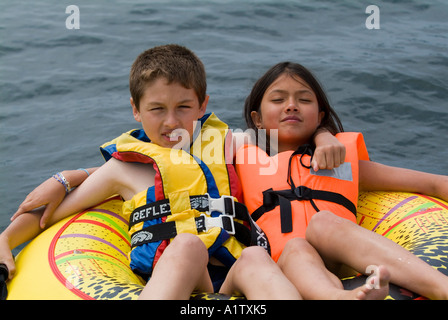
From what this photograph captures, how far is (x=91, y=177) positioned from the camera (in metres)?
2.71

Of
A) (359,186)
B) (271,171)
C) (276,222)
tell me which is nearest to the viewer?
(276,222)

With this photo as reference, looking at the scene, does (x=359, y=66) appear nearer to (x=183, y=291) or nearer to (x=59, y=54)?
(x=59, y=54)

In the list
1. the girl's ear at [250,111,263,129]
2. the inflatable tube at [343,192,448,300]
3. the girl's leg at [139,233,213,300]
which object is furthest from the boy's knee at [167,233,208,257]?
the girl's ear at [250,111,263,129]

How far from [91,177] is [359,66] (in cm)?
396

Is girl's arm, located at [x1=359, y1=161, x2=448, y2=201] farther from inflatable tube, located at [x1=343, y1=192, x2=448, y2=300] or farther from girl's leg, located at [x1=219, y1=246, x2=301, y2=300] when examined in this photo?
girl's leg, located at [x1=219, y1=246, x2=301, y2=300]

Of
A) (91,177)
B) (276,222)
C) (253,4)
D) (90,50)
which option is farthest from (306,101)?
(253,4)

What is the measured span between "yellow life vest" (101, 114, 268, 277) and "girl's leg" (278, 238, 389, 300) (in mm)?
308

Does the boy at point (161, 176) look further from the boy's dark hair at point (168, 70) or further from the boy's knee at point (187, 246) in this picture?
the boy's knee at point (187, 246)

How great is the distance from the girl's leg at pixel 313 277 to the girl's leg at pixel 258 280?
0.10 m

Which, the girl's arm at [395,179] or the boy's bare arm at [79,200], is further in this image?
the girl's arm at [395,179]

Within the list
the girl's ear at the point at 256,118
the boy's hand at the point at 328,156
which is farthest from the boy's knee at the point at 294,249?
the girl's ear at the point at 256,118

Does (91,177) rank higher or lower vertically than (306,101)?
lower

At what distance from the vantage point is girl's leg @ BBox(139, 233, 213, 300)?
1.81 meters

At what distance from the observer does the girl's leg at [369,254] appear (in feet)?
6.21
